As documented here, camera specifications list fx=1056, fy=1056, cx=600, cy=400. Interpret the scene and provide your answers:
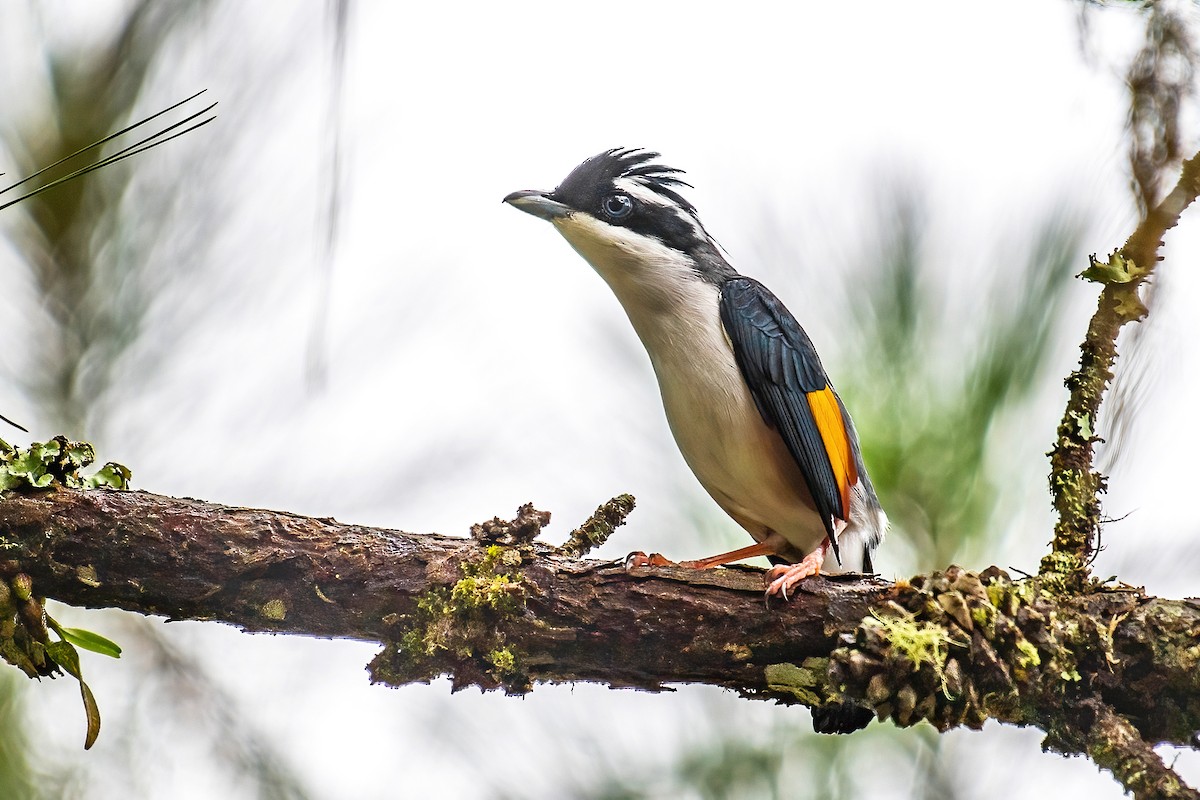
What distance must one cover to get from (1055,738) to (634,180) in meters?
2.29

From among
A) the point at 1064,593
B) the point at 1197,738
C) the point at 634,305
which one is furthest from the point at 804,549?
the point at 1197,738

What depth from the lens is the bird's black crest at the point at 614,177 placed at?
12.3ft

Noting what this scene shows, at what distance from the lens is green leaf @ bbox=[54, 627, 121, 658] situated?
2480 millimetres

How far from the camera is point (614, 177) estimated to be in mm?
3779

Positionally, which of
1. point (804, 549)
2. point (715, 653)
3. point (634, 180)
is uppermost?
point (634, 180)

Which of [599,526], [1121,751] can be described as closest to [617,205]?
[599,526]

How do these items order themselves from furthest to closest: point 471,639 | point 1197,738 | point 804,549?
point 804,549 → point 471,639 → point 1197,738

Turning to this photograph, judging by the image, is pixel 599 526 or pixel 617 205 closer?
pixel 599 526

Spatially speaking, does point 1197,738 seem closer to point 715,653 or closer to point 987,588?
point 987,588

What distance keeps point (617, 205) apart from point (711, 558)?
127 centimetres

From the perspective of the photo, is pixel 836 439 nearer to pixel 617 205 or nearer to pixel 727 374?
pixel 727 374

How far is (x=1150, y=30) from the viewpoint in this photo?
8.63 ft

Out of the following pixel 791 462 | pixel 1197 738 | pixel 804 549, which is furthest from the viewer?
pixel 804 549

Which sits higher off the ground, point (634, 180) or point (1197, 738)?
point (634, 180)
